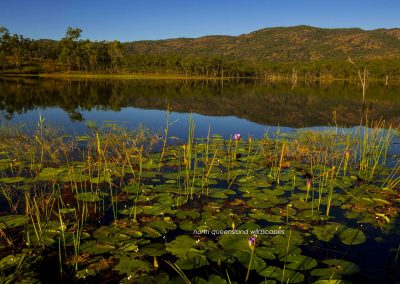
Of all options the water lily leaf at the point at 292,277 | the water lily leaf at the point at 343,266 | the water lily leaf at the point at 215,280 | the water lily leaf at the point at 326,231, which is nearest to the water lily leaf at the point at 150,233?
the water lily leaf at the point at 215,280

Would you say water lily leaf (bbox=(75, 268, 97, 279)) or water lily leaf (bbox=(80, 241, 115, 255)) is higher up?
water lily leaf (bbox=(80, 241, 115, 255))

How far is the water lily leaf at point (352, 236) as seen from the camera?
650 centimetres

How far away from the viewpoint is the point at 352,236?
21.9ft

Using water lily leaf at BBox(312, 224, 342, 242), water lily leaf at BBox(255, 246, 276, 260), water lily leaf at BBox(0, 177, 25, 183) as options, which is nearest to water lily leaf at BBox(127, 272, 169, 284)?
water lily leaf at BBox(255, 246, 276, 260)

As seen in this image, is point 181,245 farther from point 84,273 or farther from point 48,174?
point 48,174

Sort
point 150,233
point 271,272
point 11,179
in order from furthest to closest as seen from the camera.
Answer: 1. point 11,179
2. point 150,233
3. point 271,272

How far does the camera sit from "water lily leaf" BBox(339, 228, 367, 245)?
6.50 metres

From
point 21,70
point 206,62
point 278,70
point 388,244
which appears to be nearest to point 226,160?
point 388,244

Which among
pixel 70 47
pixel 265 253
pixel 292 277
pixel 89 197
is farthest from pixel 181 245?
pixel 70 47

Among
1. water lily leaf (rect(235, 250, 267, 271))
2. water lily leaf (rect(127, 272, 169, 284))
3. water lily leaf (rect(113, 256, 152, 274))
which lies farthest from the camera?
water lily leaf (rect(235, 250, 267, 271))

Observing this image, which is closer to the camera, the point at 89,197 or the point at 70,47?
the point at 89,197

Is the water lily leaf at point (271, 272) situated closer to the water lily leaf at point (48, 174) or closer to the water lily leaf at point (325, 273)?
the water lily leaf at point (325, 273)

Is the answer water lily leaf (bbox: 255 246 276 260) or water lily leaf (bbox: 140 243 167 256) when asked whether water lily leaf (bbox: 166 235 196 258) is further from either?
water lily leaf (bbox: 255 246 276 260)

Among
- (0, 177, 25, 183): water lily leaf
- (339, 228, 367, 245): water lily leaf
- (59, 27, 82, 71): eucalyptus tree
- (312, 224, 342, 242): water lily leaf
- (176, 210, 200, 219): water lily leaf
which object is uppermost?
(59, 27, 82, 71): eucalyptus tree
